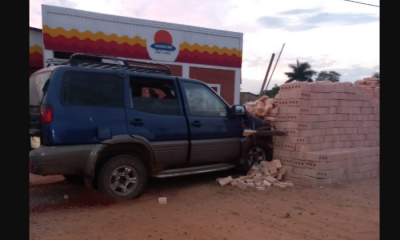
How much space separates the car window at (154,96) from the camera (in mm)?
5473

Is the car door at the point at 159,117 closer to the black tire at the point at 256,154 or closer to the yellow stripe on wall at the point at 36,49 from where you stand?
the black tire at the point at 256,154

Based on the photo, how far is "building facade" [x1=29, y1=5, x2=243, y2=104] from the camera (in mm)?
12180

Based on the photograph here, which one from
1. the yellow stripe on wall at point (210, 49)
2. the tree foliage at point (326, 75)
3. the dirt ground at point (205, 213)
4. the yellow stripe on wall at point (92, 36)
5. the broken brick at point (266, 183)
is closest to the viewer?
the dirt ground at point (205, 213)

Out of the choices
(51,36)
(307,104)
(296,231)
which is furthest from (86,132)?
(51,36)

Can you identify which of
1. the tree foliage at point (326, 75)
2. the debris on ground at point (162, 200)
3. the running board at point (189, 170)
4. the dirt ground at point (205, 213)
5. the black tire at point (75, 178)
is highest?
the tree foliage at point (326, 75)

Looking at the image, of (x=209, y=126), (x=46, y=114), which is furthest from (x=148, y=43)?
(x=46, y=114)

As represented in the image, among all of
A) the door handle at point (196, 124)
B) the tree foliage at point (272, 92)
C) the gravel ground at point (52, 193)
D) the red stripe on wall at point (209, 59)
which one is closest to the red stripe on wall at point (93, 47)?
the red stripe on wall at point (209, 59)

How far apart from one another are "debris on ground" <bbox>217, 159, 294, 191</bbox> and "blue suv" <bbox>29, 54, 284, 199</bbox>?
0.29 m

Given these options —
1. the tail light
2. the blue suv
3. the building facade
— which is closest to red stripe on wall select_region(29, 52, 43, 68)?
the building facade

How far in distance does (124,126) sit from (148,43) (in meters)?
9.21

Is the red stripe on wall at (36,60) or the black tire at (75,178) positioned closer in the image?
the black tire at (75,178)

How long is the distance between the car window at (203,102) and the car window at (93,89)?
127 cm

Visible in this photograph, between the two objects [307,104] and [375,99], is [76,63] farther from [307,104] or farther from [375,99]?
[375,99]

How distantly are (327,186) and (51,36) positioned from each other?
10.2m
